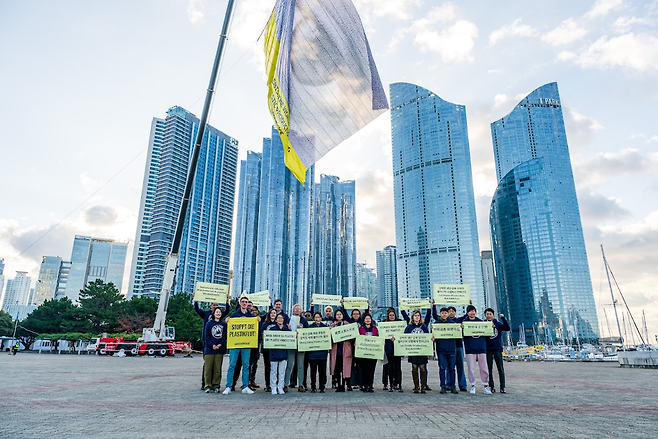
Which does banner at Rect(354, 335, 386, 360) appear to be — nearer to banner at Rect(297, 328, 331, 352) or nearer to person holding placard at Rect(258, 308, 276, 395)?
banner at Rect(297, 328, 331, 352)

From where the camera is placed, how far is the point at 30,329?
50.4 metres

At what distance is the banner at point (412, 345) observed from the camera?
871 cm

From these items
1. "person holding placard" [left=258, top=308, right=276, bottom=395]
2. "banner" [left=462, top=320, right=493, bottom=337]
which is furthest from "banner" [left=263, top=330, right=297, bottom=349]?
"banner" [left=462, top=320, right=493, bottom=337]

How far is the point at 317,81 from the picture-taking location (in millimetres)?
10023

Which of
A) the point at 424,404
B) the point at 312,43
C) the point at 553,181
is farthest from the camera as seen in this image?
the point at 553,181

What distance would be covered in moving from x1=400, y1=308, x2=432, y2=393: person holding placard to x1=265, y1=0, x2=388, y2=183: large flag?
4314 mm

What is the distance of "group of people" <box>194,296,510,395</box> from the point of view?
8.58 m

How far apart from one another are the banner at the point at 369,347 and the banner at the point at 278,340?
144 centimetres

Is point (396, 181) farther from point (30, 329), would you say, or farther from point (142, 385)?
point (142, 385)

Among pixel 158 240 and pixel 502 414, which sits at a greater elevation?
pixel 158 240

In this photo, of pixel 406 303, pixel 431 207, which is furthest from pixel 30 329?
pixel 431 207

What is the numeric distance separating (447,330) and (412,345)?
0.87m

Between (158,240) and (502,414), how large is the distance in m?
132

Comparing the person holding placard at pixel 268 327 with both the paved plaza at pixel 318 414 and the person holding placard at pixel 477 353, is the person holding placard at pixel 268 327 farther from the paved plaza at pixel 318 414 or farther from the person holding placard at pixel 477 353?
the person holding placard at pixel 477 353
